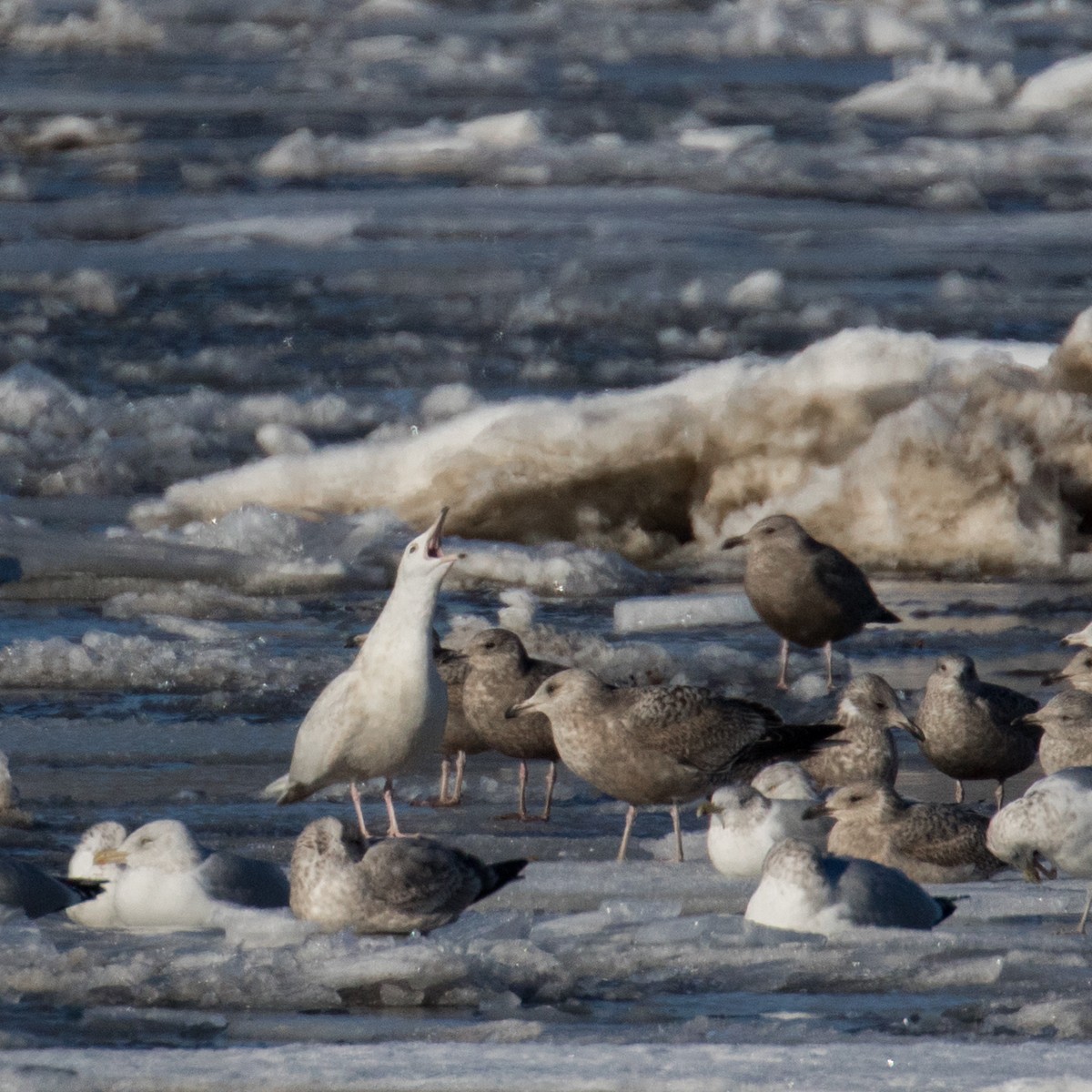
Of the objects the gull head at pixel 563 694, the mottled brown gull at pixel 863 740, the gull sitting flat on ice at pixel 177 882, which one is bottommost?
the mottled brown gull at pixel 863 740

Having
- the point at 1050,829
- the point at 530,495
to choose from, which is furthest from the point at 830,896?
the point at 530,495

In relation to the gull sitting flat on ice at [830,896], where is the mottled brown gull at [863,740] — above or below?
below

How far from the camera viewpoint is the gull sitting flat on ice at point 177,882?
466 cm

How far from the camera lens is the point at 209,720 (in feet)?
22.1

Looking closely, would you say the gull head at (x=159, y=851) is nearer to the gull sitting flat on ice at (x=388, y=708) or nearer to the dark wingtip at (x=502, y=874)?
the dark wingtip at (x=502, y=874)

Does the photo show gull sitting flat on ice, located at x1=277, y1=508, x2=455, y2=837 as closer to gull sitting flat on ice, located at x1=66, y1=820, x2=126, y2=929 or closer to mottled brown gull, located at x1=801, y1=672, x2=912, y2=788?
gull sitting flat on ice, located at x1=66, y1=820, x2=126, y2=929

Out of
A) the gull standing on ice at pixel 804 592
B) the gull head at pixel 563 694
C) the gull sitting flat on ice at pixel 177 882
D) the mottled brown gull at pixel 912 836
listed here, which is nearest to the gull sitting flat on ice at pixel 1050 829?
the mottled brown gull at pixel 912 836

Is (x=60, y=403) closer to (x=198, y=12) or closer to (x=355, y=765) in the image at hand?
(x=355, y=765)

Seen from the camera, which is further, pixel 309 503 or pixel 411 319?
pixel 411 319

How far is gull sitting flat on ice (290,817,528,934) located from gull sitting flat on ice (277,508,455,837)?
100 cm

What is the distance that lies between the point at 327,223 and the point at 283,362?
16.2 feet

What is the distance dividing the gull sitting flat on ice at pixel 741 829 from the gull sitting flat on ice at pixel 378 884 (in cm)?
76

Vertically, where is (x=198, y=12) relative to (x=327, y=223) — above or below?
above

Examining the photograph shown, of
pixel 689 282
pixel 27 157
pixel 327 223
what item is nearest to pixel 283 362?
pixel 689 282
